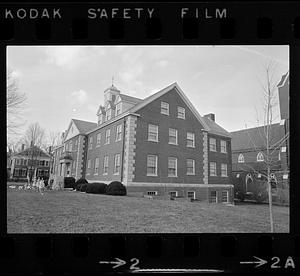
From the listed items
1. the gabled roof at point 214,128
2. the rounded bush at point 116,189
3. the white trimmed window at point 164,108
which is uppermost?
the white trimmed window at point 164,108

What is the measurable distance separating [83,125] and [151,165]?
2.84 feet

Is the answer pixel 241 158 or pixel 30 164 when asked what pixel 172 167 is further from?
pixel 30 164

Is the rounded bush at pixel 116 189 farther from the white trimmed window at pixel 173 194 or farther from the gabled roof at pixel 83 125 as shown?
the gabled roof at pixel 83 125

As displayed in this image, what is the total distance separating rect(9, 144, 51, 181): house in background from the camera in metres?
2.18

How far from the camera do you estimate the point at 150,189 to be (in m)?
2.52

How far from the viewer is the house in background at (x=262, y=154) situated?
2213 millimetres

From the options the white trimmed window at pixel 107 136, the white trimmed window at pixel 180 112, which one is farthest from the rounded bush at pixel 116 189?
the white trimmed window at pixel 180 112

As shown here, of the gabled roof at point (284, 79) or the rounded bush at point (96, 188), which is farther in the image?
the rounded bush at point (96, 188)

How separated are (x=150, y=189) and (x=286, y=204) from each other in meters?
1.37
